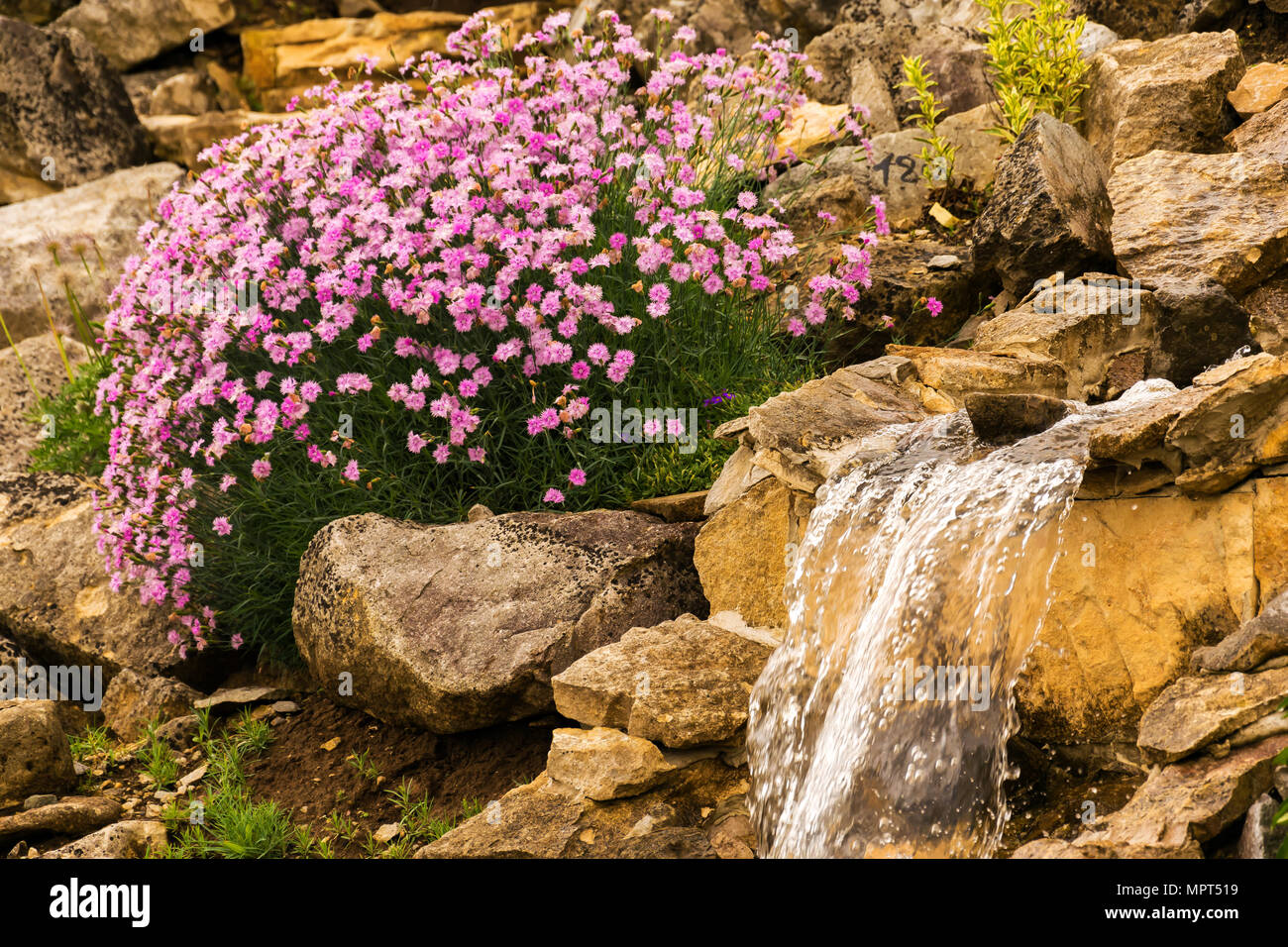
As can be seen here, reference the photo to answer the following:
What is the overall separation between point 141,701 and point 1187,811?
4569 mm

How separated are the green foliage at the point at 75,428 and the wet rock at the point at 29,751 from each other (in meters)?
2.75

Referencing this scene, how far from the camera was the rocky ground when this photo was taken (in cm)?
308

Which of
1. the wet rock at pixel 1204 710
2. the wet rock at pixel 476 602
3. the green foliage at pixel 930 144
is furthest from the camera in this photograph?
the green foliage at pixel 930 144

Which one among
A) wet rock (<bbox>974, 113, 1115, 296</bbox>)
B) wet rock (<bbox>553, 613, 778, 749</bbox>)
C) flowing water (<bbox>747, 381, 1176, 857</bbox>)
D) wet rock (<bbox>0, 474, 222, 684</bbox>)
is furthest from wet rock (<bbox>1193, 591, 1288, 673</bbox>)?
wet rock (<bbox>0, 474, 222, 684</bbox>)

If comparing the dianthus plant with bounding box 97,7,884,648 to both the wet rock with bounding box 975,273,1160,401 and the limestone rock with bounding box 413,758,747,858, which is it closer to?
the wet rock with bounding box 975,273,1160,401

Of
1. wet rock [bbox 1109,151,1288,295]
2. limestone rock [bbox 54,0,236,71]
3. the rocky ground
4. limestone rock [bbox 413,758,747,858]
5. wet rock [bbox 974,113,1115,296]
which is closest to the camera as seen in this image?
the rocky ground

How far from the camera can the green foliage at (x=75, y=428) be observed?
→ 7.28 meters

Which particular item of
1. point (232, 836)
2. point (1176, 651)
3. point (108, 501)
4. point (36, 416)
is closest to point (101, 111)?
point (36, 416)

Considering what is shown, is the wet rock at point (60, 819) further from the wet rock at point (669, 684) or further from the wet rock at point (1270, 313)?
the wet rock at point (1270, 313)

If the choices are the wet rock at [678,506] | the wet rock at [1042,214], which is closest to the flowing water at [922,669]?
the wet rock at [678,506]

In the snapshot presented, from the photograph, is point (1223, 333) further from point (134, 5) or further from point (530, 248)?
point (134, 5)

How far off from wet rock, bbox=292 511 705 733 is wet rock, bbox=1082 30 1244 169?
10.8ft

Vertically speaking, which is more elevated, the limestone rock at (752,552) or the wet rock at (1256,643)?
the wet rock at (1256,643)

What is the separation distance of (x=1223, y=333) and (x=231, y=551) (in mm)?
4589
